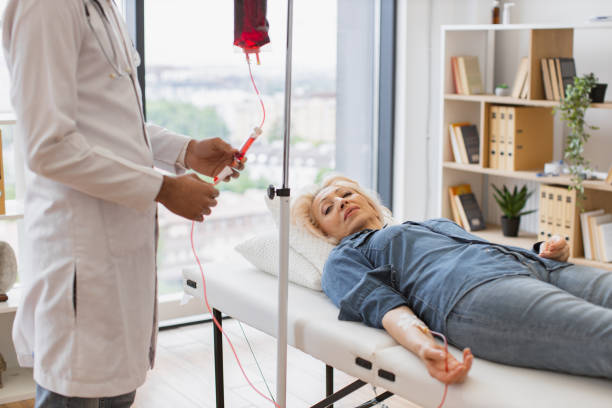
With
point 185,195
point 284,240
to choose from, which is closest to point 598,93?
point 284,240

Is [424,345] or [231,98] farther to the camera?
[231,98]

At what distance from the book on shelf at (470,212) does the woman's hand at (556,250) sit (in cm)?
171

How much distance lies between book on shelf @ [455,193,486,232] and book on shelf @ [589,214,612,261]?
27.2 inches

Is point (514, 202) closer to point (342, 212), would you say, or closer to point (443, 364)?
point (342, 212)

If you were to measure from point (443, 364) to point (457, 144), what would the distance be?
233cm

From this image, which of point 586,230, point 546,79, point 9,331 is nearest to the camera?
point 9,331

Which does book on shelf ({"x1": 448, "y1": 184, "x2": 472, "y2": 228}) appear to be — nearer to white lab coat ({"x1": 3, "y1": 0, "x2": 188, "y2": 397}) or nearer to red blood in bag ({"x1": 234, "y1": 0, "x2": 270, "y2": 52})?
red blood in bag ({"x1": 234, "y1": 0, "x2": 270, "y2": 52})

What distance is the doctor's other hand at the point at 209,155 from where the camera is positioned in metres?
1.61

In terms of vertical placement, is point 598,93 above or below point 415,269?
above

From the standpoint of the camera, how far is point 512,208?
3.52m

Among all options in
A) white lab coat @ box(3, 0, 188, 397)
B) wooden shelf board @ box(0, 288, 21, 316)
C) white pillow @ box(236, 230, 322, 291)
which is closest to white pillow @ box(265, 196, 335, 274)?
white pillow @ box(236, 230, 322, 291)

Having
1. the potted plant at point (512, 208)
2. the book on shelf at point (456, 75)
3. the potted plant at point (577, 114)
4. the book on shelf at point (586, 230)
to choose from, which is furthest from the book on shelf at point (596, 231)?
the book on shelf at point (456, 75)

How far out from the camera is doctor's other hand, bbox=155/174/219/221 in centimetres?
127

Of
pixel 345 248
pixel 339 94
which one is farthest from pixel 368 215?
pixel 339 94
